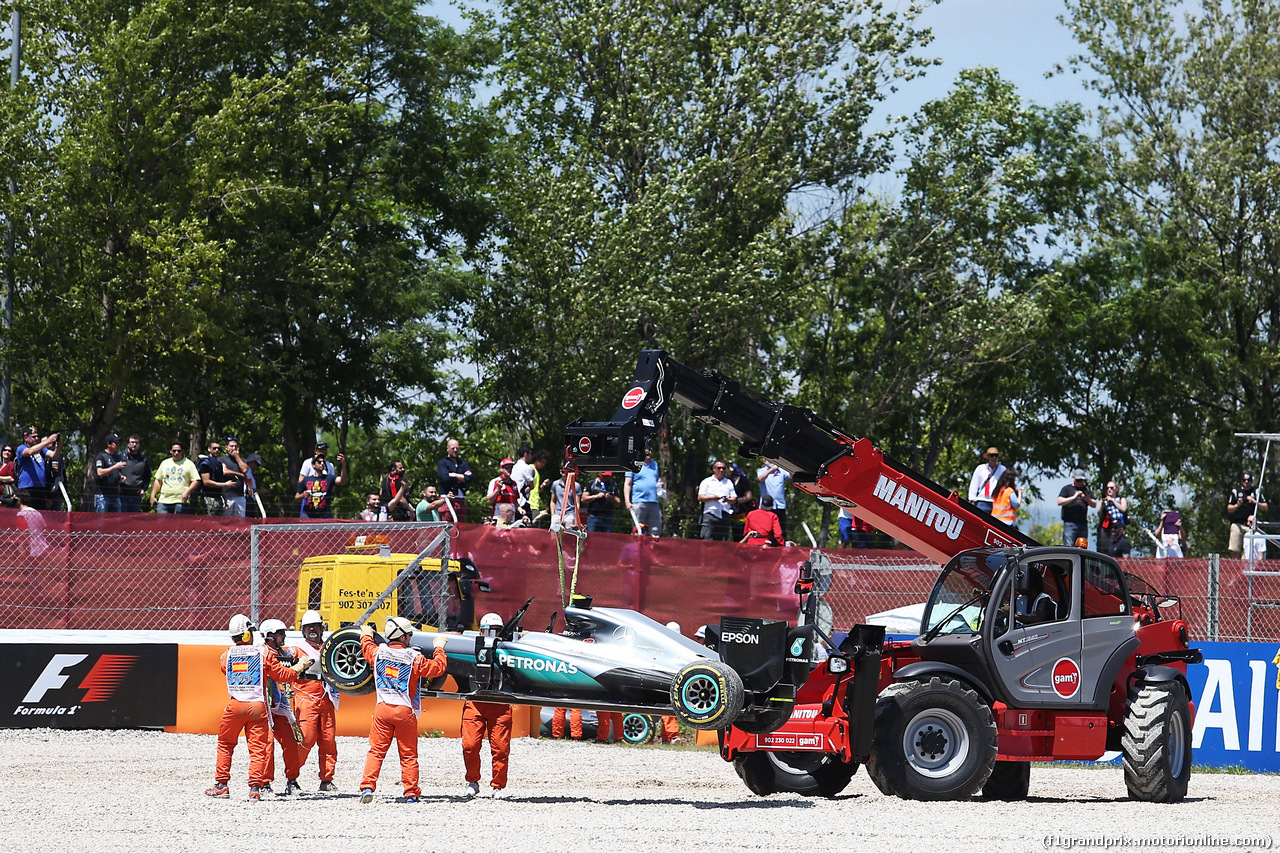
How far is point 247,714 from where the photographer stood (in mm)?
12625

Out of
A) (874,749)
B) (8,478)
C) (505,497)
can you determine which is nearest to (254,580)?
(505,497)

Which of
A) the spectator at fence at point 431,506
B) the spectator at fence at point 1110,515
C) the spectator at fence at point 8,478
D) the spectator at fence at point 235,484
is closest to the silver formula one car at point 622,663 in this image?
the spectator at fence at point 431,506

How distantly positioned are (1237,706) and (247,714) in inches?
407

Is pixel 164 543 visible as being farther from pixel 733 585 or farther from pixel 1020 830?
pixel 1020 830

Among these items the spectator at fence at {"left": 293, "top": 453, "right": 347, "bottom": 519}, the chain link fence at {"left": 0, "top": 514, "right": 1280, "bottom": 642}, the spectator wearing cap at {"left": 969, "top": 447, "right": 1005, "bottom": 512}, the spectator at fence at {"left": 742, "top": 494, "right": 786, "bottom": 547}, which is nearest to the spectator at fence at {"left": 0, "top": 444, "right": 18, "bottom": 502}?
the chain link fence at {"left": 0, "top": 514, "right": 1280, "bottom": 642}

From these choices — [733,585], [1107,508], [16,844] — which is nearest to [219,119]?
[733,585]

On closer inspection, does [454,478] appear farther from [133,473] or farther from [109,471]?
[109,471]

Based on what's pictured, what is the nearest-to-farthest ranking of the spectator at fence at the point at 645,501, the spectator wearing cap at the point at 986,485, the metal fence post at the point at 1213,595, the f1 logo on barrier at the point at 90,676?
the f1 logo on barrier at the point at 90,676
the metal fence post at the point at 1213,595
the spectator at fence at the point at 645,501
the spectator wearing cap at the point at 986,485

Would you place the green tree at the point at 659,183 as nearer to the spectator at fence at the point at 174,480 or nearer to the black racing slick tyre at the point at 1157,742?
the spectator at fence at the point at 174,480

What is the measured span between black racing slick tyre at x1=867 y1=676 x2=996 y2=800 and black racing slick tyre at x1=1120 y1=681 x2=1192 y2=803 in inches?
55.6

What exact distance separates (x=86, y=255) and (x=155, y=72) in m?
3.65

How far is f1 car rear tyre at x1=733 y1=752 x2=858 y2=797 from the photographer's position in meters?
12.9

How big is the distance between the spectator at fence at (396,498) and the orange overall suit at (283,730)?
824cm

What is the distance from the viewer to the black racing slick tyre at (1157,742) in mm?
12500
